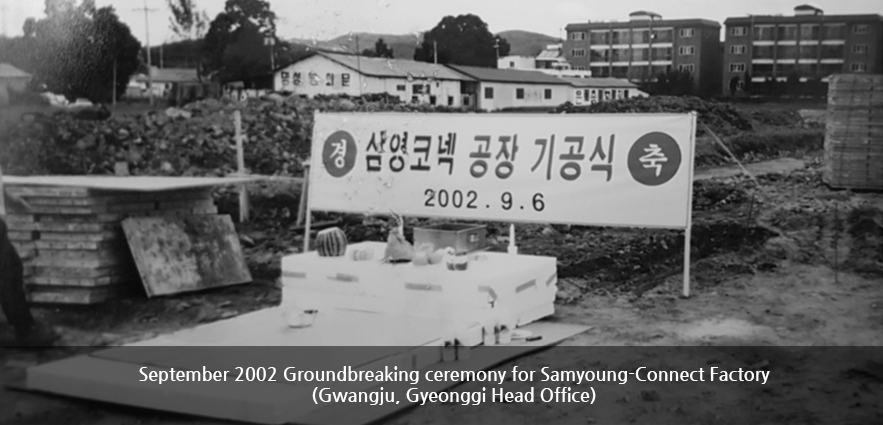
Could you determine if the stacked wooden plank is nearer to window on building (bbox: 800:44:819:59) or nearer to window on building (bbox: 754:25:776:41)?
window on building (bbox: 800:44:819:59)

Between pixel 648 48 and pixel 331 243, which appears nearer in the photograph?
pixel 648 48

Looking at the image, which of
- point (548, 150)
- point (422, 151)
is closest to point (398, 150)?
point (422, 151)

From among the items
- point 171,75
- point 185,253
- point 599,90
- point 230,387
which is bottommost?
point 230,387

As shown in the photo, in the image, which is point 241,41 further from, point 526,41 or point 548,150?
point 548,150

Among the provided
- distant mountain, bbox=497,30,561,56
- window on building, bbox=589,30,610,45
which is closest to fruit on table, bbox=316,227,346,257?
distant mountain, bbox=497,30,561,56

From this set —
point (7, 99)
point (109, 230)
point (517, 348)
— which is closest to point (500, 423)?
point (517, 348)

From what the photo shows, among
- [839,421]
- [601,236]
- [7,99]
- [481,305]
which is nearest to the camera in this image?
[839,421]

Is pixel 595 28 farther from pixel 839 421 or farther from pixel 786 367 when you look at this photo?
pixel 839 421
